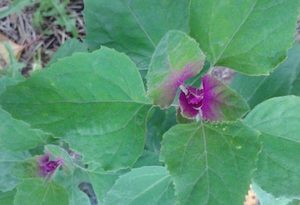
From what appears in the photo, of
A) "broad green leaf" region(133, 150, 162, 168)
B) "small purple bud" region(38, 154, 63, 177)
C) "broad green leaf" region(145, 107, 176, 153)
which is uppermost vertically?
"broad green leaf" region(145, 107, 176, 153)

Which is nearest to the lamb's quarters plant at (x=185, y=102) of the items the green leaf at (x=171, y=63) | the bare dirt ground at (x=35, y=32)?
the green leaf at (x=171, y=63)

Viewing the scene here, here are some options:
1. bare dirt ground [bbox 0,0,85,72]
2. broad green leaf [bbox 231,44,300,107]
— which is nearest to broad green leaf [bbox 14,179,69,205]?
broad green leaf [bbox 231,44,300,107]

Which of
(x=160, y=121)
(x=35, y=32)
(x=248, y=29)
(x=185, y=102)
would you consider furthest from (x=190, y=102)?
(x=35, y=32)

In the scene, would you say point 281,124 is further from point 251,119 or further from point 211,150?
point 211,150

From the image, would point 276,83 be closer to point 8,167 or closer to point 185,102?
point 185,102

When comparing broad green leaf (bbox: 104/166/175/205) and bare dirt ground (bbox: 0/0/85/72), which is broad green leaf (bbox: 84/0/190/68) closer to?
broad green leaf (bbox: 104/166/175/205)

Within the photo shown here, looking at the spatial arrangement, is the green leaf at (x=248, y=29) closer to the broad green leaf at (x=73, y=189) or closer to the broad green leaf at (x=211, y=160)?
the broad green leaf at (x=211, y=160)

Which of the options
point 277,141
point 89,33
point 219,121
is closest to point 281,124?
point 277,141
